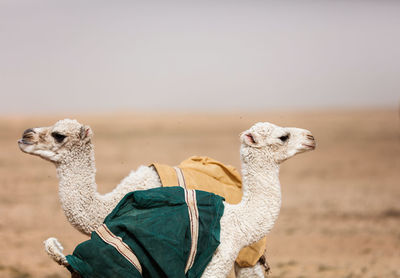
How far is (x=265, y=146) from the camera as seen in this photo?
13.7 ft

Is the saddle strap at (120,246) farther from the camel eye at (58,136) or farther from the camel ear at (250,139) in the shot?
the camel ear at (250,139)

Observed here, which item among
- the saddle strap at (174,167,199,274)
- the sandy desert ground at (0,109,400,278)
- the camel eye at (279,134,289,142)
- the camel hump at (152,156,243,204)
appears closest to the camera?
the saddle strap at (174,167,199,274)

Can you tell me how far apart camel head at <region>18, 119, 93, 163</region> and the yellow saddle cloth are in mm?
730

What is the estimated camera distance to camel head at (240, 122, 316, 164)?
418cm

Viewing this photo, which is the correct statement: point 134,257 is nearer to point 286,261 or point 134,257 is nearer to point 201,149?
point 286,261

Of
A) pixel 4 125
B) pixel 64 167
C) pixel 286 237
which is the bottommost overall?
pixel 4 125

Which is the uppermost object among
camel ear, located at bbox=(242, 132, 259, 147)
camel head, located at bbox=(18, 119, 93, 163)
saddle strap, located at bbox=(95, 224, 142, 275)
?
camel ear, located at bbox=(242, 132, 259, 147)

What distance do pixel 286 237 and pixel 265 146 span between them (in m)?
8.24

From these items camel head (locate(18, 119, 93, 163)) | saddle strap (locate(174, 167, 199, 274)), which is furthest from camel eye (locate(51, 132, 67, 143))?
saddle strap (locate(174, 167, 199, 274))

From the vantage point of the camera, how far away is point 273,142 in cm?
419

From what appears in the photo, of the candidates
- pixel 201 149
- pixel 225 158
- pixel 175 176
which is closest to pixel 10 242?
pixel 175 176

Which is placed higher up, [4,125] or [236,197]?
[236,197]

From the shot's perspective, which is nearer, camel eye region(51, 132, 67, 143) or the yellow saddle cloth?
camel eye region(51, 132, 67, 143)

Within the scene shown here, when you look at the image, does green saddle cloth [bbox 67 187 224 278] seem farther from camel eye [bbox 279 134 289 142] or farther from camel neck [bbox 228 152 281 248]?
camel eye [bbox 279 134 289 142]
